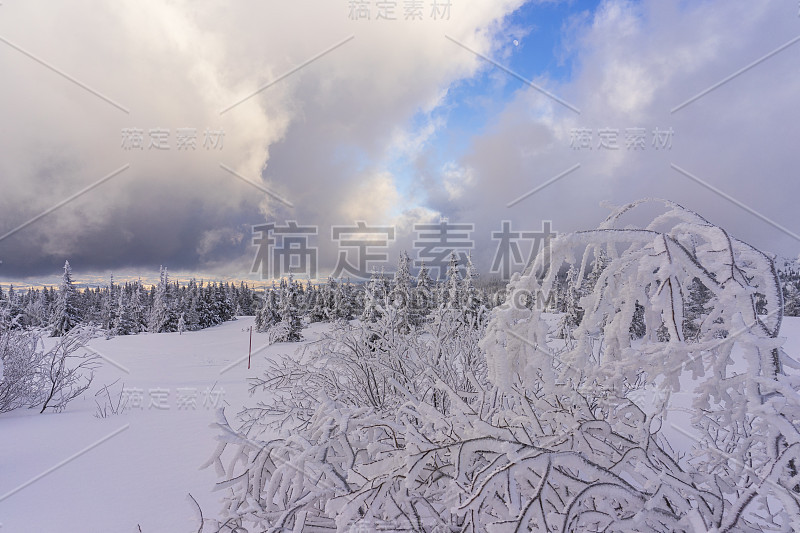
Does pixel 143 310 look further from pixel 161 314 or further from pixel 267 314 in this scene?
pixel 267 314

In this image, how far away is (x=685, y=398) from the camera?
12.4m

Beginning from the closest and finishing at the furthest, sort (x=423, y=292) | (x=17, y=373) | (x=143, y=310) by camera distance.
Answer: (x=17, y=373), (x=423, y=292), (x=143, y=310)

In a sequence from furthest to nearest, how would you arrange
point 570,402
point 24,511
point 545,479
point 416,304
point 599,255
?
point 416,304
point 24,511
point 570,402
point 599,255
point 545,479

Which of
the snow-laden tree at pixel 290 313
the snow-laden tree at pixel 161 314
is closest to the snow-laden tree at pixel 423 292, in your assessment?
the snow-laden tree at pixel 290 313

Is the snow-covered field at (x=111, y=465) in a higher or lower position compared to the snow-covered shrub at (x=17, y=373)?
lower

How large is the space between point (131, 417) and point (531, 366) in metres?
10.8

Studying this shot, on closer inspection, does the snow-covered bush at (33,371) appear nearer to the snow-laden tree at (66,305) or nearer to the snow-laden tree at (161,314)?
the snow-laden tree at (66,305)

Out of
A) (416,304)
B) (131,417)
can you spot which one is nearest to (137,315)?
(416,304)

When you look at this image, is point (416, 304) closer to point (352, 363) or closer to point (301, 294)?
point (301, 294)

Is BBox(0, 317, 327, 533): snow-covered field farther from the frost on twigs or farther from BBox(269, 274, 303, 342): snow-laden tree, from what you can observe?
BBox(269, 274, 303, 342): snow-laden tree

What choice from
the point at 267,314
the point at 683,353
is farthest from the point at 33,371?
the point at 267,314

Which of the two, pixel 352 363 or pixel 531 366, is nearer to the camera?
pixel 531 366

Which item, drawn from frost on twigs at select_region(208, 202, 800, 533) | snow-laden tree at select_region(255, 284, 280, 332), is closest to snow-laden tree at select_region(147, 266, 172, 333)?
snow-laden tree at select_region(255, 284, 280, 332)

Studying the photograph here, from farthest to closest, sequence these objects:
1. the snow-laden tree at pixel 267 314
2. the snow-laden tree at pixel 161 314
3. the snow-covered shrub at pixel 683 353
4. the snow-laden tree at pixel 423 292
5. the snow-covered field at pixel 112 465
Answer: the snow-laden tree at pixel 161 314
the snow-laden tree at pixel 267 314
the snow-laden tree at pixel 423 292
the snow-covered field at pixel 112 465
the snow-covered shrub at pixel 683 353
